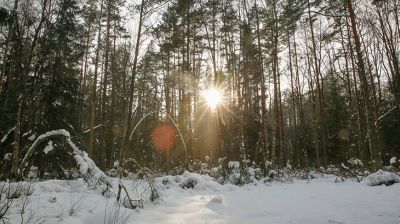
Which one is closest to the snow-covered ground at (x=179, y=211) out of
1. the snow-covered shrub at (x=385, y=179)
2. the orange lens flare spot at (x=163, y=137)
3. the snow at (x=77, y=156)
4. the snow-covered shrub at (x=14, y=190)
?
the snow-covered shrub at (x=14, y=190)

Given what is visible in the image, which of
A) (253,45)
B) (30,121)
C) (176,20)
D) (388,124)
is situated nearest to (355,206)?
(30,121)

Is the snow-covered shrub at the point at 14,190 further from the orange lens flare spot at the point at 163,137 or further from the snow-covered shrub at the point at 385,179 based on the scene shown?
the orange lens flare spot at the point at 163,137

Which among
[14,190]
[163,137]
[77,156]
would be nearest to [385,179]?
[77,156]

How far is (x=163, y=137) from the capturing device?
854 inches

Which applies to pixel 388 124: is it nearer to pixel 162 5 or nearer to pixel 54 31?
pixel 162 5

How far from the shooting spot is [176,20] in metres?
20.3

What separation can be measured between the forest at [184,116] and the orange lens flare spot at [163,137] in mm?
123

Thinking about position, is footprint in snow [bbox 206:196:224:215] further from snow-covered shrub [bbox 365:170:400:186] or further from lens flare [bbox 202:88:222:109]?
lens flare [bbox 202:88:222:109]

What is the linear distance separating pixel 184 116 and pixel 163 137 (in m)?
2.47

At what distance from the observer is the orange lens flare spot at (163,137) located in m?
21.1

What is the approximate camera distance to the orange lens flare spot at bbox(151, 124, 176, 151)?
2111cm

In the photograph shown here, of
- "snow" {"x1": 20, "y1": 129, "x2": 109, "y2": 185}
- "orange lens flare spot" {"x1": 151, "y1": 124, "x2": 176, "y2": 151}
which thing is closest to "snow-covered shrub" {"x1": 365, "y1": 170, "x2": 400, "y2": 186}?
"snow" {"x1": 20, "y1": 129, "x2": 109, "y2": 185}

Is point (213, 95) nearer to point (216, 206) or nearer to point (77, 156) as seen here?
point (216, 206)

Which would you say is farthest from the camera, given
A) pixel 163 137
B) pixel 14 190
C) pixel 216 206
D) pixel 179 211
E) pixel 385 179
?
pixel 163 137
